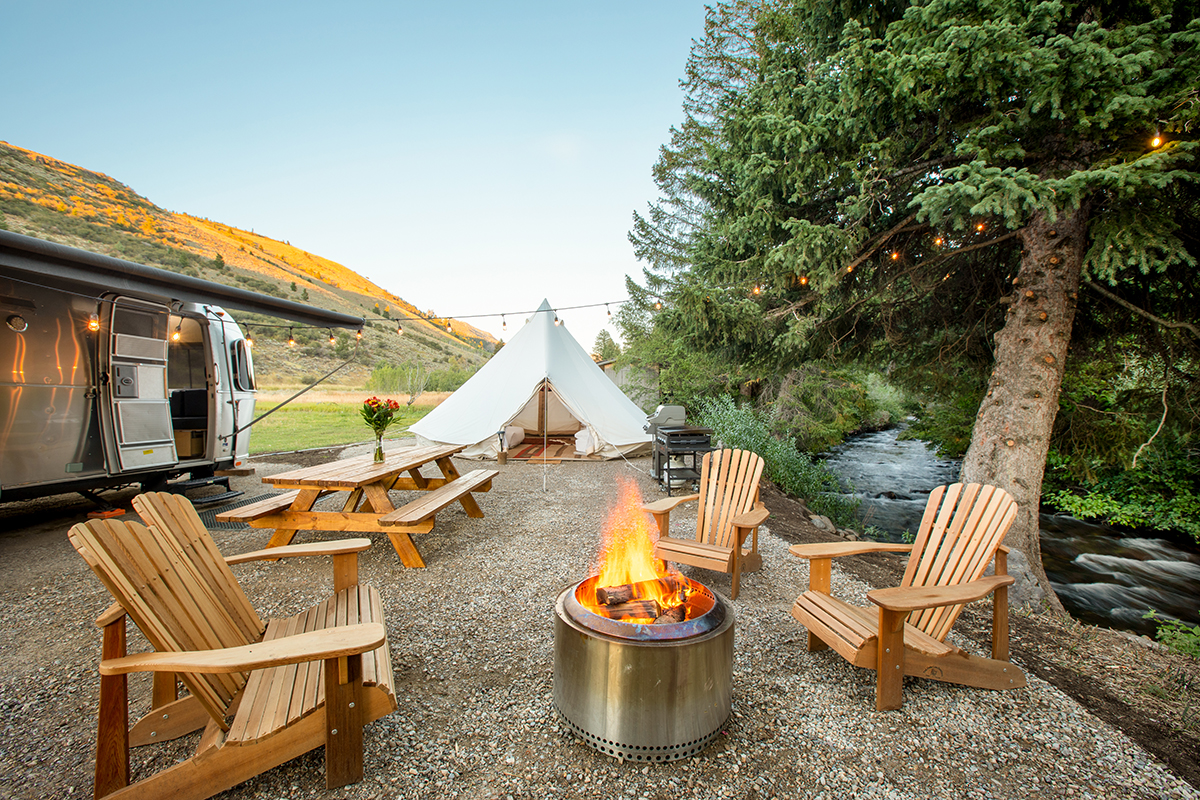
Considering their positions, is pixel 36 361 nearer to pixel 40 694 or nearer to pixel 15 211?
pixel 40 694

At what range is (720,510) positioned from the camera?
3.57 m

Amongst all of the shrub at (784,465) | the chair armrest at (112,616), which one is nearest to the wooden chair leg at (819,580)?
the chair armrest at (112,616)

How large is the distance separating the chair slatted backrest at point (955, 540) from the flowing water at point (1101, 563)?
3.44 m

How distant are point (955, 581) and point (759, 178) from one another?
328 cm

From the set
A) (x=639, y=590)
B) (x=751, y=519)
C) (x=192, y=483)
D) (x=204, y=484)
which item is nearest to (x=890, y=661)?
(x=639, y=590)

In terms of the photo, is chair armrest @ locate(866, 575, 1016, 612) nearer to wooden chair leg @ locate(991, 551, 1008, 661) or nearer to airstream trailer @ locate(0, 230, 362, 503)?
wooden chair leg @ locate(991, 551, 1008, 661)

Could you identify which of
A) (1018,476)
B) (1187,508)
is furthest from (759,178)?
(1187,508)

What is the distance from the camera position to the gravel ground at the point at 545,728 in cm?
160

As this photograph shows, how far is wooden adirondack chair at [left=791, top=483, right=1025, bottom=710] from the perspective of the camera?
6.30 ft

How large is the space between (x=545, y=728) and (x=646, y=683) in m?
0.62

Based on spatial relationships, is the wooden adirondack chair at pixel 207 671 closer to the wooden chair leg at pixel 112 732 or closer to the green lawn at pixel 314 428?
the wooden chair leg at pixel 112 732

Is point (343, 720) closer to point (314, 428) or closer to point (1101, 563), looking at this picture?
point (1101, 563)

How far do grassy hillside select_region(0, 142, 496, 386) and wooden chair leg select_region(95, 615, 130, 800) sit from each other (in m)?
19.3

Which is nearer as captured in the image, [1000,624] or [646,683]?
[646,683]
